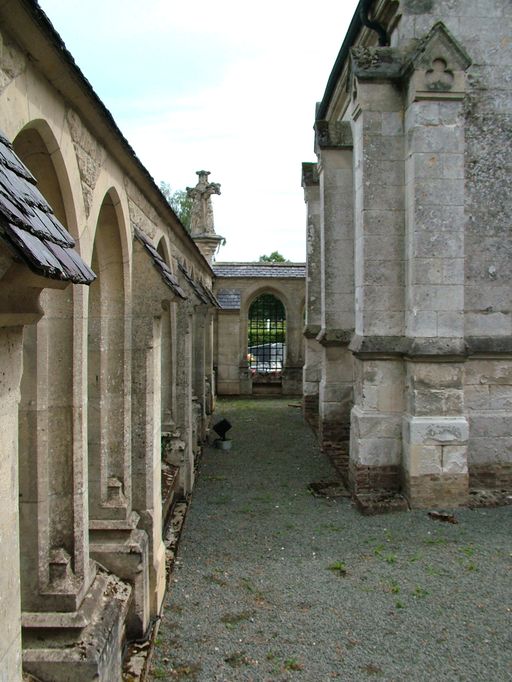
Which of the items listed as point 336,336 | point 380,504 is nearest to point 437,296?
point 380,504

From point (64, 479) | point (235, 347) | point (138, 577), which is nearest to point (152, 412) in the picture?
point (138, 577)

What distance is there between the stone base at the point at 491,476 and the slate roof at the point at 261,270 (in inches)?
544

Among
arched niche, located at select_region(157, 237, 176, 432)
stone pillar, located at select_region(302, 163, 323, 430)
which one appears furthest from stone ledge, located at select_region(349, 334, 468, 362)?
stone pillar, located at select_region(302, 163, 323, 430)

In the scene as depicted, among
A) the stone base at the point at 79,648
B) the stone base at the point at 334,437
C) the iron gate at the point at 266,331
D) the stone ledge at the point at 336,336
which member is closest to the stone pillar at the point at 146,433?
the stone base at the point at 79,648

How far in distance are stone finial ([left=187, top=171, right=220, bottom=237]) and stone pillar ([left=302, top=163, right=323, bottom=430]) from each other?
5.20 metres

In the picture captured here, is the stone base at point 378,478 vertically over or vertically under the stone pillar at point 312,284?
under

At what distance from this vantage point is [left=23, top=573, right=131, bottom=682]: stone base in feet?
10.6

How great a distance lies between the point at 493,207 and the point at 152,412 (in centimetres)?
549

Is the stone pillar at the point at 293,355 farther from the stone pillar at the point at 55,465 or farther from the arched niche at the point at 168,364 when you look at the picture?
the stone pillar at the point at 55,465

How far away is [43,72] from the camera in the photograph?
9.71ft

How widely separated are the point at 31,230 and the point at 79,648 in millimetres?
2476

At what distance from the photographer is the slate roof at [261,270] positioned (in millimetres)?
21750

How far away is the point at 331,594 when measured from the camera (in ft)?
18.8

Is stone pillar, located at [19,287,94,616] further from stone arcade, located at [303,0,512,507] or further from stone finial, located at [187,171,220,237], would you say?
stone finial, located at [187,171,220,237]
